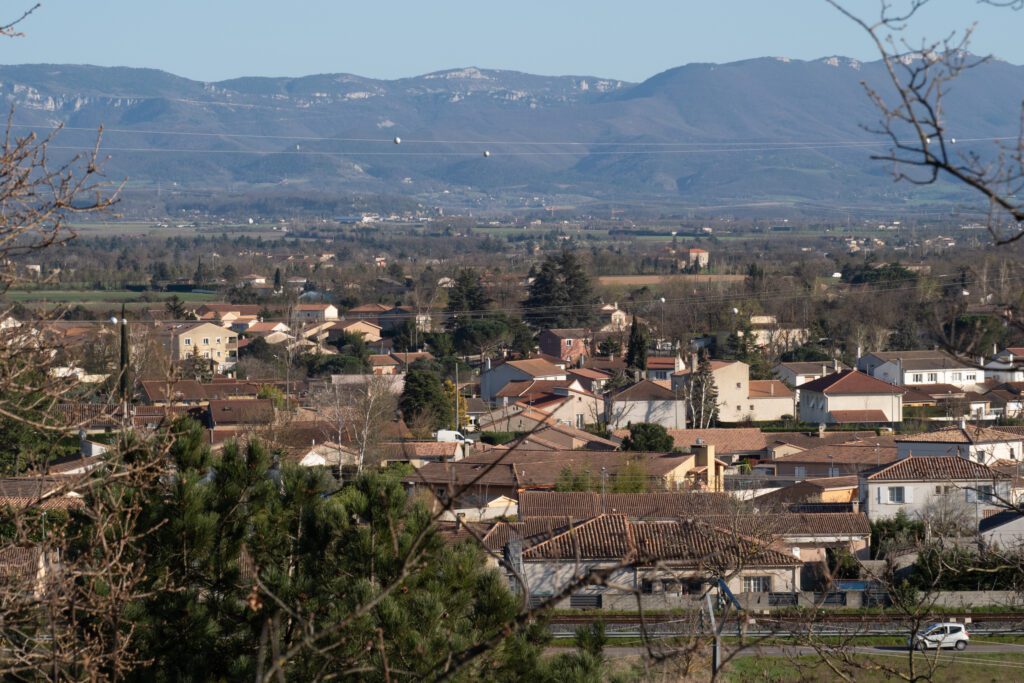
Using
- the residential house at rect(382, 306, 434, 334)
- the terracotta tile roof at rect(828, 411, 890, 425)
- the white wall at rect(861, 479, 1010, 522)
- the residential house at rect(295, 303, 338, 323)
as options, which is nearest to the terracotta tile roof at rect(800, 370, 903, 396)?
the terracotta tile roof at rect(828, 411, 890, 425)

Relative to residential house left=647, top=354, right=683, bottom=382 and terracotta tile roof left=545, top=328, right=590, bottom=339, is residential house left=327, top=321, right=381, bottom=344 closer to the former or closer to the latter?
terracotta tile roof left=545, top=328, right=590, bottom=339

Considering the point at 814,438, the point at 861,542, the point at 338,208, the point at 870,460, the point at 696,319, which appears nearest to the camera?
the point at 861,542

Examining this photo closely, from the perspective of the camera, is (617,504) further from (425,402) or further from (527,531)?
(425,402)

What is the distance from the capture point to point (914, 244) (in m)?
84.4

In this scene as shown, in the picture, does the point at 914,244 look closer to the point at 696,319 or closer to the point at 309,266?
the point at 309,266

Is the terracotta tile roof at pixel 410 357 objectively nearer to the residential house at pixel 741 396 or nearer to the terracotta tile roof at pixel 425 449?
the residential house at pixel 741 396

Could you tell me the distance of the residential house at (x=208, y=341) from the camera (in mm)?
40531

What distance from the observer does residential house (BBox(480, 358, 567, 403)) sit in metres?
32.9

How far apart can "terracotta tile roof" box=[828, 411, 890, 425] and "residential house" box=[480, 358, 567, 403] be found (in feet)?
21.6

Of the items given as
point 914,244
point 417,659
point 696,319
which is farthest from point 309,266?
point 417,659

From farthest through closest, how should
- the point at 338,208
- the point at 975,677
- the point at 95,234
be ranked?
the point at 338,208
the point at 95,234
the point at 975,677

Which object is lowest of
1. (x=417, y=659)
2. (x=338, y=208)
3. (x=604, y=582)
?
(x=338, y=208)

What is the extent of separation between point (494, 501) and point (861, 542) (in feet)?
15.7

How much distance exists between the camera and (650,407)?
29.7m
